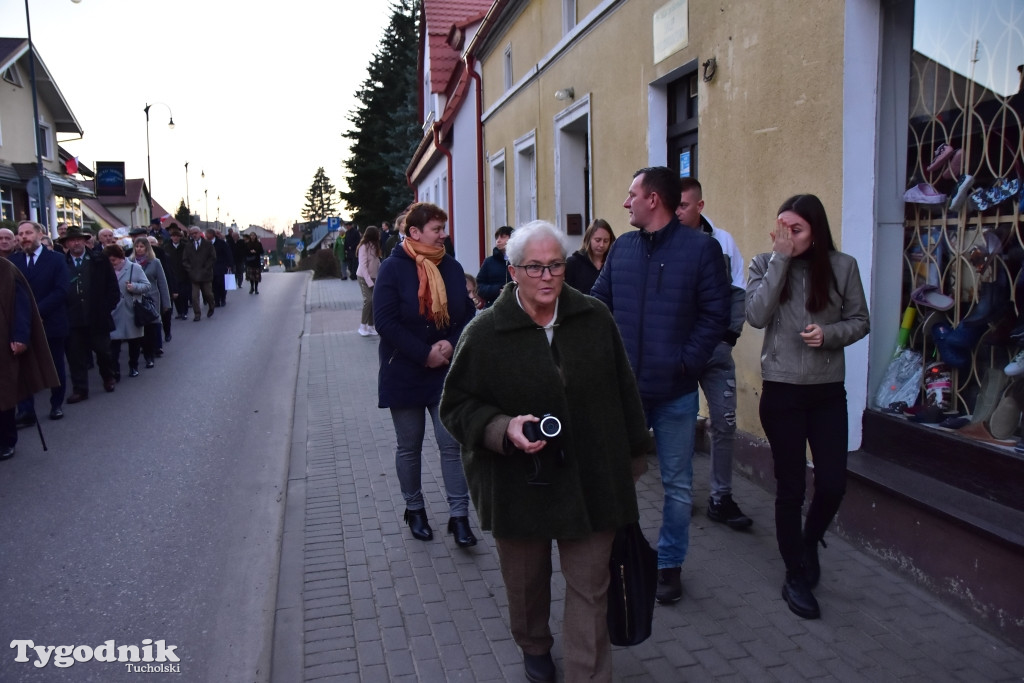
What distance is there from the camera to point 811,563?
4156mm

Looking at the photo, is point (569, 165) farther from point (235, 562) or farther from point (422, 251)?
point (235, 562)

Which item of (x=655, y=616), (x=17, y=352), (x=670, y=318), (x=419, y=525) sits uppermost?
(x=670, y=318)

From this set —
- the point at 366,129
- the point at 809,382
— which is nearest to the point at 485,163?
the point at 809,382

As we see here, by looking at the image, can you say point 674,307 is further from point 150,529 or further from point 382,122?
point 382,122

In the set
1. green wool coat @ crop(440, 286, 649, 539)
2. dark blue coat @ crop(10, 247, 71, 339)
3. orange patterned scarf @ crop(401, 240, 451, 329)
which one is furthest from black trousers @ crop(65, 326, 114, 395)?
green wool coat @ crop(440, 286, 649, 539)

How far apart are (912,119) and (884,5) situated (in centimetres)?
63

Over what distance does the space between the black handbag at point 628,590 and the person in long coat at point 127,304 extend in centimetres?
893

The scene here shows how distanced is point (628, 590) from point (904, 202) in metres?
3.03

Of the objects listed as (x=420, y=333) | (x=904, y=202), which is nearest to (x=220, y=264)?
(x=420, y=333)

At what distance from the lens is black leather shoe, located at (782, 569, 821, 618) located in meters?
3.90

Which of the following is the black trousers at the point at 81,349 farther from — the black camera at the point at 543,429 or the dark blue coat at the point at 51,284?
the black camera at the point at 543,429

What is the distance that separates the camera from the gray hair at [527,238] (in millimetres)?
2967

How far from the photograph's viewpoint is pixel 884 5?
186 inches

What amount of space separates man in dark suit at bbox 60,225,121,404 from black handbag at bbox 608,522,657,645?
8162 mm
